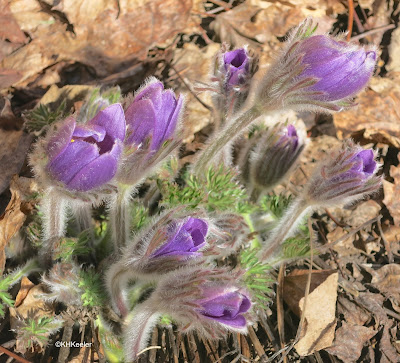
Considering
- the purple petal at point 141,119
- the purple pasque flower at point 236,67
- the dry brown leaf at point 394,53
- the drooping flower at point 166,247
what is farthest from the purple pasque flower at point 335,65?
the dry brown leaf at point 394,53

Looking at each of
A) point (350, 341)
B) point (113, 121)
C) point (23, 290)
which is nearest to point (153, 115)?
point (113, 121)

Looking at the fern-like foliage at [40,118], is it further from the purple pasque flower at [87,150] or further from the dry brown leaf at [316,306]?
the dry brown leaf at [316,306]

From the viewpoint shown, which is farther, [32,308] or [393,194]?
[393,194]

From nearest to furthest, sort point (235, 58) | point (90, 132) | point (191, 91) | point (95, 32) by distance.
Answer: point (90, 132)
point (235, 58)
point (191, 91)
point (95, 32)

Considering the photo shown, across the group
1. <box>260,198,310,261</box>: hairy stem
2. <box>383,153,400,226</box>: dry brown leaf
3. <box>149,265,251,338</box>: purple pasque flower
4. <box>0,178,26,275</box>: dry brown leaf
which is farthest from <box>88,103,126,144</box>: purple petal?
<box>383,153,400,226</box>: dry brown leaf

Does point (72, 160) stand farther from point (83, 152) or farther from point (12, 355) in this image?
point (12, 355)

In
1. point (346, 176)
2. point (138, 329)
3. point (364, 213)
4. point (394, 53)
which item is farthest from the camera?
point (394, 53)
